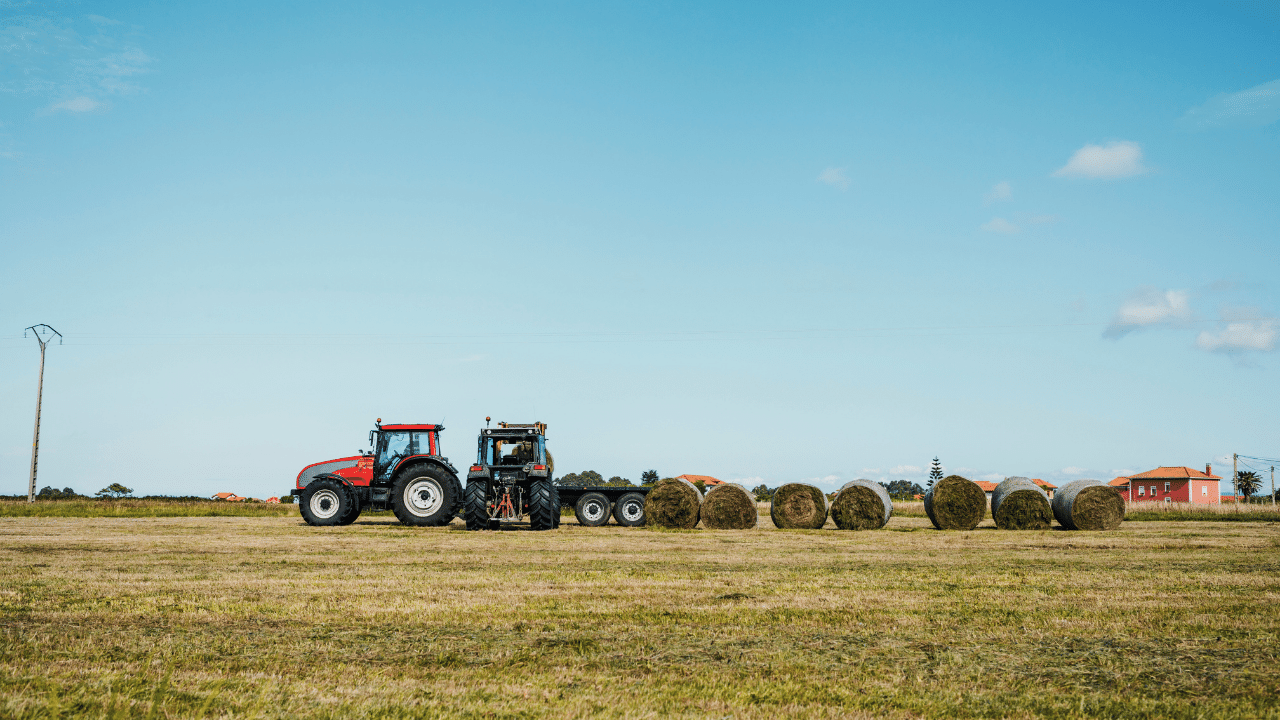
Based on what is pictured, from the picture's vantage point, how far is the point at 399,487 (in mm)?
21359

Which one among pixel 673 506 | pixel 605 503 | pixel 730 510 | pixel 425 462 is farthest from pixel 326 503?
pixel 730 510

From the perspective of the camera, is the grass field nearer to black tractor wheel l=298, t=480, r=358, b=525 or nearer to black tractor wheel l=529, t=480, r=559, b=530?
black tractor wheel l=529, t=480, r=559, b=530

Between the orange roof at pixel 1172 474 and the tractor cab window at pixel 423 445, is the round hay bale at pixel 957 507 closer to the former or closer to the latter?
the tractor cab window at pixel 423 445

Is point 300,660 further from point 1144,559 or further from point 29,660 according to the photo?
point 1144,559

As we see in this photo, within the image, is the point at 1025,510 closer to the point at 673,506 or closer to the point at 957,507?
the point at 957,507

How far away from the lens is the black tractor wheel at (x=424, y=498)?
69.8 ft

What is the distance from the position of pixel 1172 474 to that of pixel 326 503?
288 ft

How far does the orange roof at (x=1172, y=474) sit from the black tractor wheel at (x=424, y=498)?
84.4m

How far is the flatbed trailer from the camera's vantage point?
902 inches

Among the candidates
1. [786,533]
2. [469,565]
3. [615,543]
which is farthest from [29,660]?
[786,533]

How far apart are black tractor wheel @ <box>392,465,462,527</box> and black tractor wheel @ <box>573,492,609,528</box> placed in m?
3.40

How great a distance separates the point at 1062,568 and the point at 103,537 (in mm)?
16206

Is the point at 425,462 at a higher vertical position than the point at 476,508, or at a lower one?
higher

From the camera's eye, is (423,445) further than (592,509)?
No
